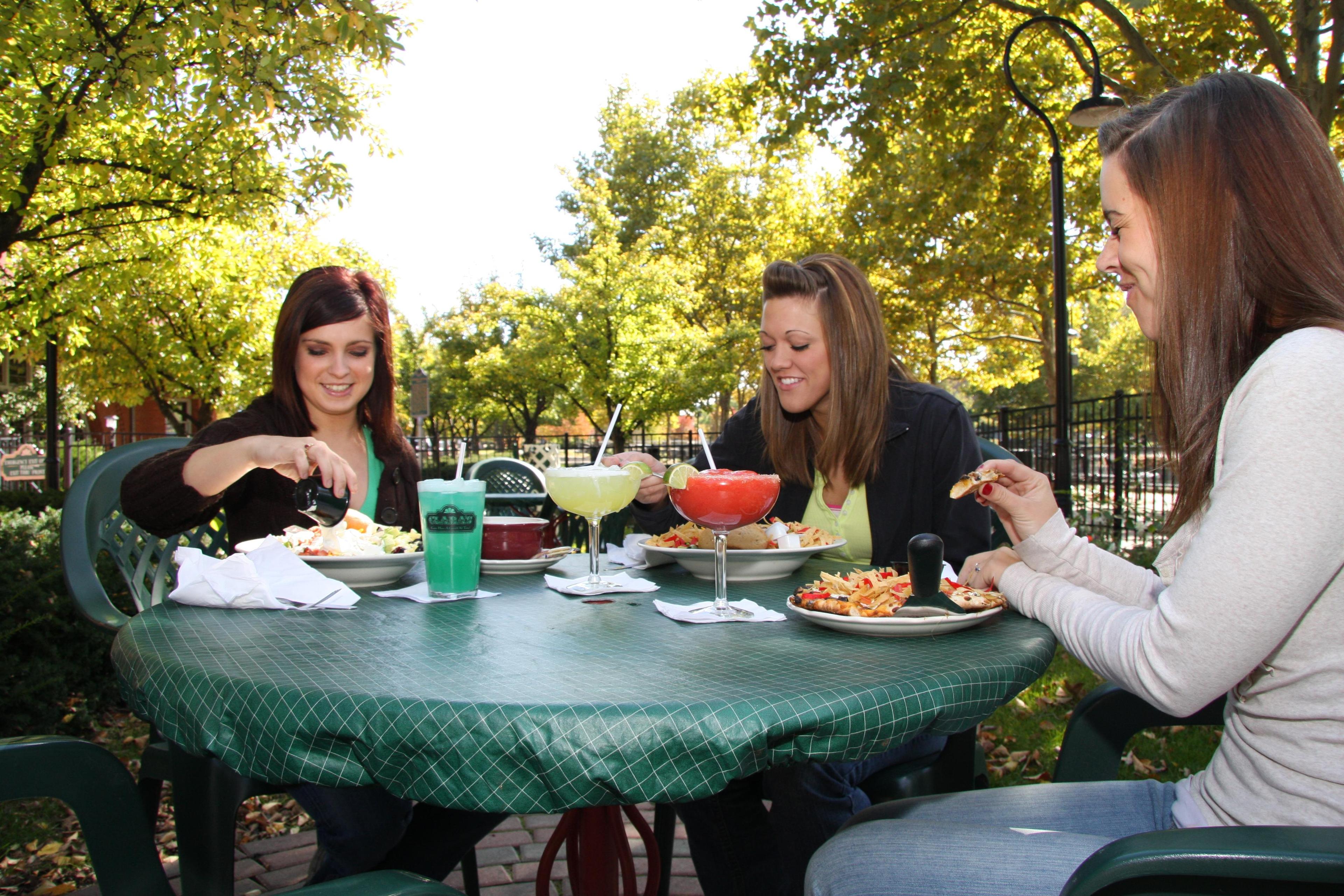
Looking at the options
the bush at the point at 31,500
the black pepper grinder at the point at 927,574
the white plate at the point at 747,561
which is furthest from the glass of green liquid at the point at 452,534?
the bush at the point at 31,500

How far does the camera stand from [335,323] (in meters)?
2.66

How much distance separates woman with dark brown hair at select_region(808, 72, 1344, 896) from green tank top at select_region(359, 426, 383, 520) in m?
1.85

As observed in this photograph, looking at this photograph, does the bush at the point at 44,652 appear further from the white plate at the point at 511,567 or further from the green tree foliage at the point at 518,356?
the green tree foliage at the point at 518,356

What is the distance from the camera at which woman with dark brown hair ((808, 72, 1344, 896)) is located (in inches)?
40.6

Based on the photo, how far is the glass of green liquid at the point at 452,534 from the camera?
5.65 ft

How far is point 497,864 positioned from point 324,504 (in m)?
1.48

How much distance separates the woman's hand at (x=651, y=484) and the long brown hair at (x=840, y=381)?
1.45 feet

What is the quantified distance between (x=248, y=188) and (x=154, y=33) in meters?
2.10

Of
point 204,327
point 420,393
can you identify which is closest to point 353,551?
point 204,327

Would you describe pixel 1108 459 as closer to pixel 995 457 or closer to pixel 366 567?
pixel 995 457

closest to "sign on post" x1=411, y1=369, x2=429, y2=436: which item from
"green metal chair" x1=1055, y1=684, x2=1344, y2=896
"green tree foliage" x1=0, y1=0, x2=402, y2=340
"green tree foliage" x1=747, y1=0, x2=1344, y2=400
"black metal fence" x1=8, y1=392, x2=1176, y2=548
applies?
"black metal fence" x1=8, y1=392, x2=1176, y2=548

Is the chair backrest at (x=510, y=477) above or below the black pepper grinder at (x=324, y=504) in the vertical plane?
below

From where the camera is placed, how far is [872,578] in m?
1.58

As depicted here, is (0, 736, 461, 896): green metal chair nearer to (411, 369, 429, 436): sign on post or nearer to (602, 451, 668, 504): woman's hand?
(602, 451, 668, 504): woman's hand
